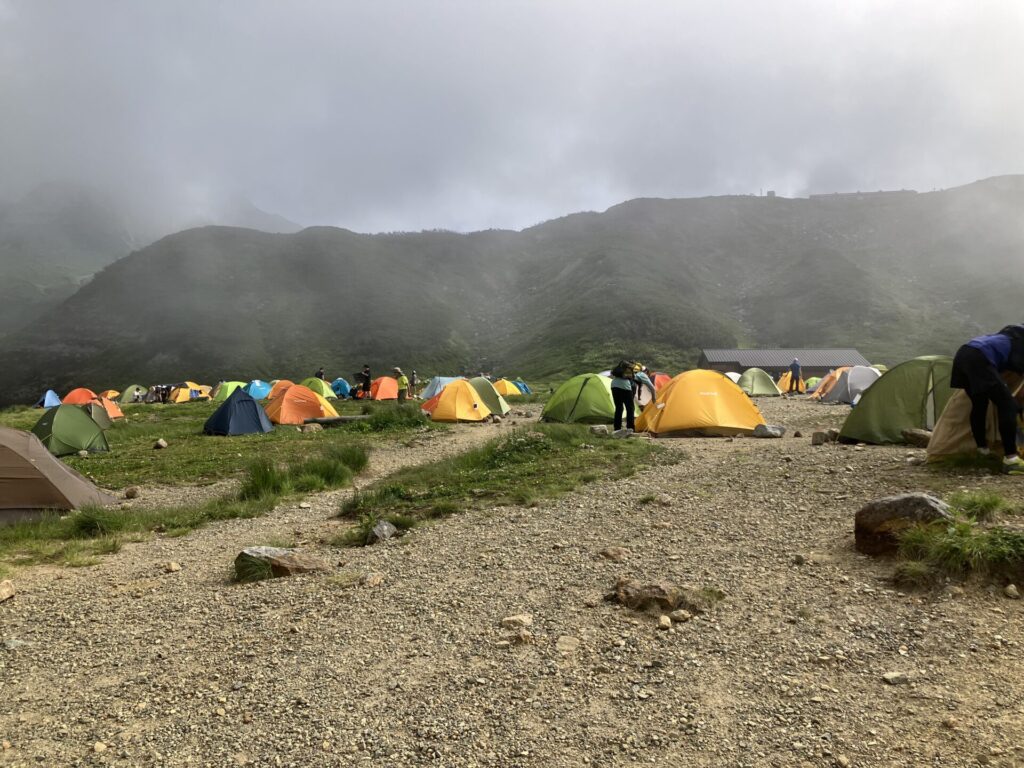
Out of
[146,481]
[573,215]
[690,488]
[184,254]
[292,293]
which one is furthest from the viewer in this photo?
[573,215]

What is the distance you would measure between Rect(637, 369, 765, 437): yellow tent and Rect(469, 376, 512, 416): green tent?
9408 mm

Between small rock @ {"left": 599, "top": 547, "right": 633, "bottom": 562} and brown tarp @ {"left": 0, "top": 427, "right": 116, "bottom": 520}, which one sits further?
brown tarp @ {"left": 0, "top": 427, "right": 116, "bottom": 520}

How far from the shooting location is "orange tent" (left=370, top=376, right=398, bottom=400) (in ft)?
113

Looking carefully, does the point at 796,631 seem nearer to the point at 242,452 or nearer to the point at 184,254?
the point at 242,452

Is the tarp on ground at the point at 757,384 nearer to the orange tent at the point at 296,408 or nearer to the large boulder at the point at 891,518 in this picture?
the orange tent at the point at 296,408

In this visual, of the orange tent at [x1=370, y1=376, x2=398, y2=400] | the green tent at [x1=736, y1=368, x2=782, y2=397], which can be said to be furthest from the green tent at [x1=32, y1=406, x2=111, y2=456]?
the green tent at [x1=736, y1=368, x2=782, y2=397]

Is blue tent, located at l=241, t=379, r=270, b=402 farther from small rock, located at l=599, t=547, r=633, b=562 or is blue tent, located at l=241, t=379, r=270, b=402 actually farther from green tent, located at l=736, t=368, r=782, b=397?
small rock, located at l=599, t=547, r=633, b=562

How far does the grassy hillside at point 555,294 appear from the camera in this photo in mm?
85000

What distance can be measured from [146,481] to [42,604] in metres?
7.65

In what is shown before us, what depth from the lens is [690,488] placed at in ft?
28.3

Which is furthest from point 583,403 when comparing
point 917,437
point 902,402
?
point 917,437

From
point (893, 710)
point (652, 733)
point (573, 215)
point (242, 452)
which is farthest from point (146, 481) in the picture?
point (573, 215)

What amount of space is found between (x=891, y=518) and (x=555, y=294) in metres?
113

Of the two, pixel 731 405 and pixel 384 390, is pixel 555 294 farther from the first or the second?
pixel 731 405
